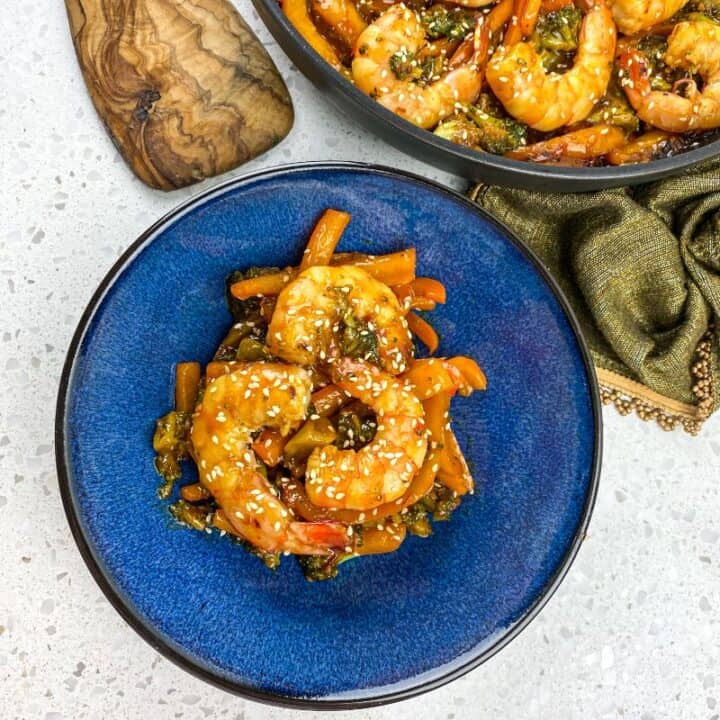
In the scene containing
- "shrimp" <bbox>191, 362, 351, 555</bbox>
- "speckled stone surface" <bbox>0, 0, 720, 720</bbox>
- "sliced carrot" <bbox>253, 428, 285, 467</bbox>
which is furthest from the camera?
"speckled stone surface" <bbox>0, 0, 720, 720</bbox>

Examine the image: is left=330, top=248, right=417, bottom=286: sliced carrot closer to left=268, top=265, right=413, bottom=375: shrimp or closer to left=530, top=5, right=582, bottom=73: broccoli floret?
left=268, top=265, right=413, bottom=375: shrimp

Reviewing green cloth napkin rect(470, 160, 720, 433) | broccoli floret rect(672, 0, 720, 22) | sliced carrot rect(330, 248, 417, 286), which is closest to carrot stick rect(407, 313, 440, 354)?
sliced carrot rect(330, 248, 417, 286)

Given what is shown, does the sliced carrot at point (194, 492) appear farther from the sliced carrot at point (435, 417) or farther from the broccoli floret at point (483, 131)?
the broccoli floret at point (483, 131)

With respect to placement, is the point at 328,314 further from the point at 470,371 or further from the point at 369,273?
the point at 470,371

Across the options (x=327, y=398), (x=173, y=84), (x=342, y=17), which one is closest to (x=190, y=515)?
(x=327, y=398)

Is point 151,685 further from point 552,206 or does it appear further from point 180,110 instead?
point 552,206

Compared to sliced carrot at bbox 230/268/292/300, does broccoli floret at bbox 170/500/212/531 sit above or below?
below

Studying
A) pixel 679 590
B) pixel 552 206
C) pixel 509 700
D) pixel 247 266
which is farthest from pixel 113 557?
pixel 679 590
